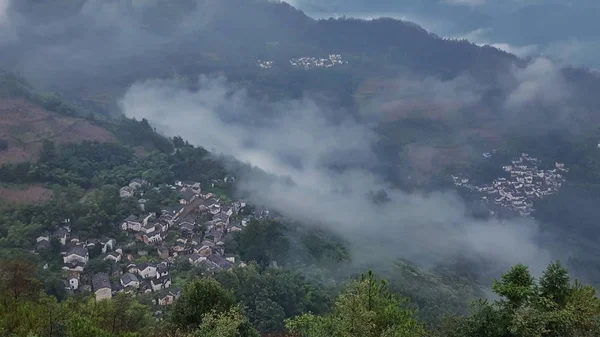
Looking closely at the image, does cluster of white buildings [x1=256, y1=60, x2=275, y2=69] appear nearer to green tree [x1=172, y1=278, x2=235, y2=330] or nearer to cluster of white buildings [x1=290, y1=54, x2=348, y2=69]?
cluster of white buildings [x1=290, y1=54, x2=348, y2=69]

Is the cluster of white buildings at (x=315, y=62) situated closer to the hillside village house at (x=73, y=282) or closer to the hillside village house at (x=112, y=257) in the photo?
the hillside village house at (x=112, y=257)

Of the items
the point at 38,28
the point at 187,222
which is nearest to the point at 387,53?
the point at 38,28

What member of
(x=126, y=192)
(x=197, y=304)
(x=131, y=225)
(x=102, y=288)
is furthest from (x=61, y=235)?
(x=197, y=304)

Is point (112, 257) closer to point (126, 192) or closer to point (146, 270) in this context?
point (146, 270)

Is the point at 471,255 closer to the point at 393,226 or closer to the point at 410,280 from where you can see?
the point at 393,226

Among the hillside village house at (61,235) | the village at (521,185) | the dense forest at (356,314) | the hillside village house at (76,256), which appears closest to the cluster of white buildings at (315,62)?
the village at (521,185)
